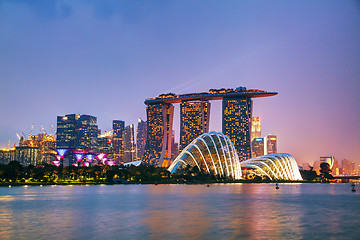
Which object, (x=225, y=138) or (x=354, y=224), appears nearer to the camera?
(x=354, y=224)

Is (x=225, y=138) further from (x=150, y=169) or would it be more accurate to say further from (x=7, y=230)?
(x=7, y=230)

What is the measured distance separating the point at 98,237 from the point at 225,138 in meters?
144

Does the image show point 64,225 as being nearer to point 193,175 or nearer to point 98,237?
point 98,237

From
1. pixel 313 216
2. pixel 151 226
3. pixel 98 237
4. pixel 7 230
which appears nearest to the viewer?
pixel 98 237

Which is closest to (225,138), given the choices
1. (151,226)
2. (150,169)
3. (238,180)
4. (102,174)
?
(238,180)

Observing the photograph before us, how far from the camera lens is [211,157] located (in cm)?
17038

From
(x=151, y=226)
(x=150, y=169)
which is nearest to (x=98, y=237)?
(x=151, y=226)

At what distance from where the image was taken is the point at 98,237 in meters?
32.2

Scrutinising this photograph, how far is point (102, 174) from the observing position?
181750 mm

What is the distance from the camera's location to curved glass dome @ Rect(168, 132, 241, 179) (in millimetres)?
170375

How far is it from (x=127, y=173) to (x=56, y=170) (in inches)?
1107

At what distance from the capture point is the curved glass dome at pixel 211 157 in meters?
170

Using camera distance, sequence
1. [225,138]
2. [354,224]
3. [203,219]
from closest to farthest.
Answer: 1. [354,224]
2. [203,219]
3. [225,138]

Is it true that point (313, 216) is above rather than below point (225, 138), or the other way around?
below
